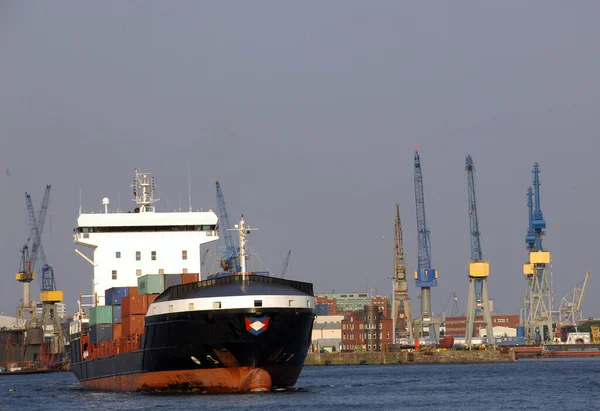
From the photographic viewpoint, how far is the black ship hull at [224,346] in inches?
2072

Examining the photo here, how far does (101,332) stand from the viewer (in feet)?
215

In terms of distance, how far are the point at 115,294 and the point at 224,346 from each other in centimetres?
1326

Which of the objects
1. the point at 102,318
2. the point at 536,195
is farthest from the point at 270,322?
the point at 536,195

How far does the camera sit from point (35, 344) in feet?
542

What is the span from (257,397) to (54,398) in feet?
63.4

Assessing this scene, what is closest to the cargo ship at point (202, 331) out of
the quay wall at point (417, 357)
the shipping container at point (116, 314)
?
the shipping container at point (116, 314)

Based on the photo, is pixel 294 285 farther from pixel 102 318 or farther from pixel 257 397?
pixel 102 318

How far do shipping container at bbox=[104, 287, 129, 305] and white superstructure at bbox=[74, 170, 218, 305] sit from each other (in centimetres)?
238

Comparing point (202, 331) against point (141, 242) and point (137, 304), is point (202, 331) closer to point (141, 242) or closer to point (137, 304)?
point (137, 304)

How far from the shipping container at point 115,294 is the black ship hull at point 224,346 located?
694 cm

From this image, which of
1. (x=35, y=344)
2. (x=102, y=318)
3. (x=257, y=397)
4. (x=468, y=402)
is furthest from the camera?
(x=35, y=344)

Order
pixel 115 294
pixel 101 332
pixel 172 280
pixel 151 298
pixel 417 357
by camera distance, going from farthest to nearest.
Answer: pixel 417 357 < pixel 101 332 < pixel 115 294 < pixel 172 280 < pixel 151 298

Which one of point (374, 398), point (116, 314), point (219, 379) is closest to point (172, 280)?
point (116, 314)

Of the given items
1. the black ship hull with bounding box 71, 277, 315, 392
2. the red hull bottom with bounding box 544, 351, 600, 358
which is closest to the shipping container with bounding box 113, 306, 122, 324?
the black ship hull with bounding box 71, 277, 315, 392
